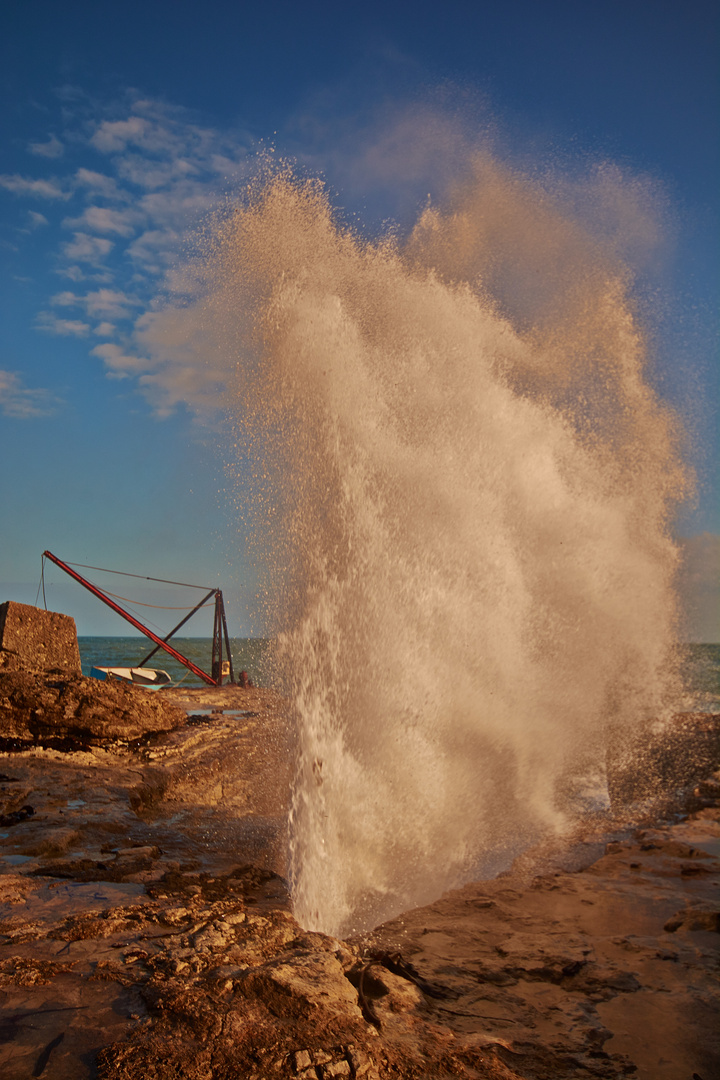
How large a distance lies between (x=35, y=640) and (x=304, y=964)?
8.02 metres

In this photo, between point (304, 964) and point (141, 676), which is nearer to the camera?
point (304, 964)

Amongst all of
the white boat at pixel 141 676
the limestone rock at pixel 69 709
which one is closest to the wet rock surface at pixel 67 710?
the limestone rock at pixel 69 709

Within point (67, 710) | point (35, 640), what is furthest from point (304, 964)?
Result: point (35, 640)

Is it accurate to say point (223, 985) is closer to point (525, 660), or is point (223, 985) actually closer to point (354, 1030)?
point (354, 1030)

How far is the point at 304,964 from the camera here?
2.65m

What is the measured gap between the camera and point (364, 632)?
6.08 m

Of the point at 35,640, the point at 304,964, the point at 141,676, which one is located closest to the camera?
the point at 304,964

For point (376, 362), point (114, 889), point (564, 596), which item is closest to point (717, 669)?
point (564, 596)

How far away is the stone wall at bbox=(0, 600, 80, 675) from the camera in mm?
8539

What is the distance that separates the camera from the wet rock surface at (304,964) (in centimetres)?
214

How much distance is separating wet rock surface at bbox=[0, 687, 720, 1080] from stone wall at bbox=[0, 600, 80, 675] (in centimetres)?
327

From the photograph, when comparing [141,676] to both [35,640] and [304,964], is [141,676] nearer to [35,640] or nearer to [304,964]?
[35,640]

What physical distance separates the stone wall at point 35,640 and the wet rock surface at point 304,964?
3268mm

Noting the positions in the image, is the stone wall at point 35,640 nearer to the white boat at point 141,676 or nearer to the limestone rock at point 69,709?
the limestone rock at point 69,709
